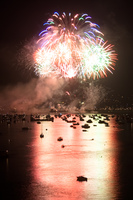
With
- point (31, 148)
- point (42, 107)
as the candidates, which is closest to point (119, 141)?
point (31, 148)

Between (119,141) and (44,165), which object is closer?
(44,165)

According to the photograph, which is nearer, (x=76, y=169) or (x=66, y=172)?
(x=66, y=172)

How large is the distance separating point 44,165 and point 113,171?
5141mm

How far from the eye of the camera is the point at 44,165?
22953 mm

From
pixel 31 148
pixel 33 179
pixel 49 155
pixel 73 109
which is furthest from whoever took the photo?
pixel 73 109

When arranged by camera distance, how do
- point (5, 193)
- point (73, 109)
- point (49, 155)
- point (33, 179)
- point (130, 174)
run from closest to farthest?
point (5, 193), point (33, 179), point (130, 174), point (49, 155), point (73, 109)

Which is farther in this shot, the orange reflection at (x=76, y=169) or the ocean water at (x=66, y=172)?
the orange reflection at (x=76, y=169)

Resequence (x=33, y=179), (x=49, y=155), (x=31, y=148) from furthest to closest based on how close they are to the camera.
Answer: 1. (x=31, y=148)
2. (x=49, y=155)
3. (x=33, y=179)

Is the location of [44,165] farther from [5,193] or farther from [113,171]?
[5,193]

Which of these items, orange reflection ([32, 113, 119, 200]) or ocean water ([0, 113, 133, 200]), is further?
orange reflection ([32, 113, 119, 200])

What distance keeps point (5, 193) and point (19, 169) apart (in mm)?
5423

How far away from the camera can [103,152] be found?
29.0 m

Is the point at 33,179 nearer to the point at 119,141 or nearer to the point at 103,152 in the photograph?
the point at 103,152

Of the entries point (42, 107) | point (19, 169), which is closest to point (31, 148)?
point (19, 169)
